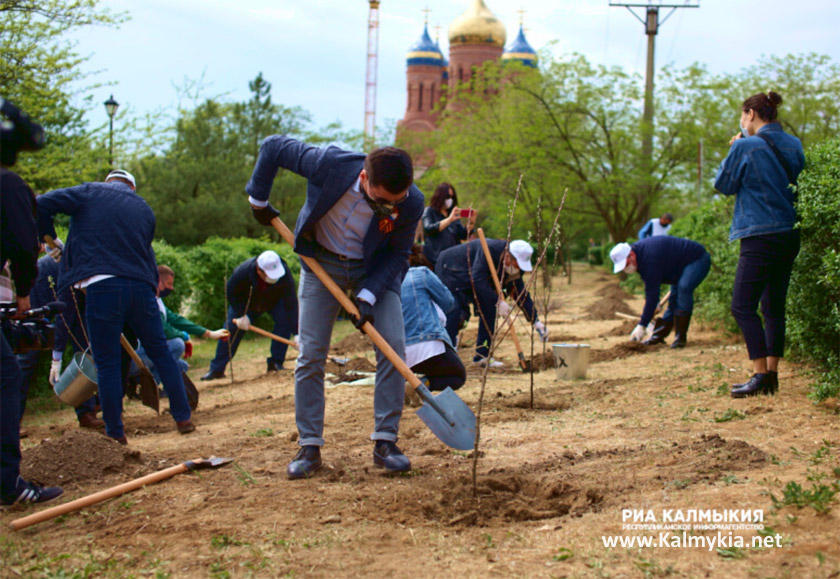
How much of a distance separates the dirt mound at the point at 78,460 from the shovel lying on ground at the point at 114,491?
23 cm

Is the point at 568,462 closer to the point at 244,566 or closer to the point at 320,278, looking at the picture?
the point at 320,278

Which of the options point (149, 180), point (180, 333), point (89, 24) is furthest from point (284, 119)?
point (180, 333)

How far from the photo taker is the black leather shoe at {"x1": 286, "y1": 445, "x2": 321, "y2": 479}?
3742 mm

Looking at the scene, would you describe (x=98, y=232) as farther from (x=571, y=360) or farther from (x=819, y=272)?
(x=819, y=272)

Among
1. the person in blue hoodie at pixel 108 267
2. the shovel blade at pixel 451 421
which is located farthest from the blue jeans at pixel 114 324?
the shovel blade at pixel 451 421

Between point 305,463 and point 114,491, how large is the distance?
862 mm

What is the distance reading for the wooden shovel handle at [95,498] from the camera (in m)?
3.11

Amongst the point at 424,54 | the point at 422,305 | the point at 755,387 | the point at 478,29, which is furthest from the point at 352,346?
the point at 424,54

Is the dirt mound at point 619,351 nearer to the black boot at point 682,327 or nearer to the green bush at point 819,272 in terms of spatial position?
the black boot at point 682,327

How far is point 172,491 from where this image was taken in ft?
11.6

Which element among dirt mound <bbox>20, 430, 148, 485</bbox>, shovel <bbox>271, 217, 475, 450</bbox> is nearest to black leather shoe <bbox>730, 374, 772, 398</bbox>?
shovel <bbox>271, 217, 475, 450</bbox>

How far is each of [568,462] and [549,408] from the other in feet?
5.48

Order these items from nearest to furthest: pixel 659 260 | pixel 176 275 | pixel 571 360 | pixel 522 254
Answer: pixel 571 360 → pixel 522 254 → pixel 659 260 → pixel 176 275

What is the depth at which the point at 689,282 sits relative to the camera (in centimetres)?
879
